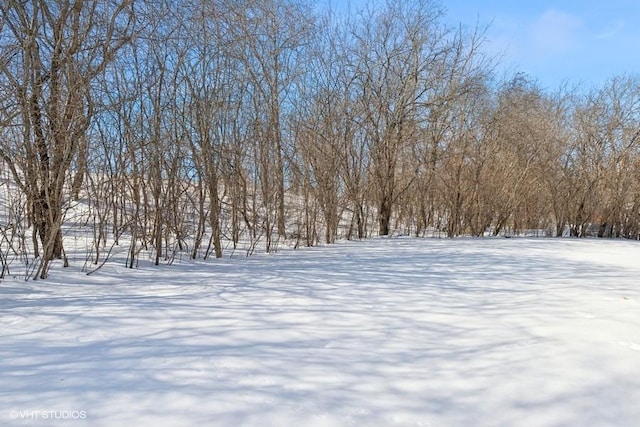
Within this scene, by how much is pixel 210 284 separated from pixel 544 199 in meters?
13.3

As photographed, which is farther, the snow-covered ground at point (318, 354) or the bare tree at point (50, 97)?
the bare tree at point (50, 97)

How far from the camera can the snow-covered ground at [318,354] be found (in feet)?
5.32

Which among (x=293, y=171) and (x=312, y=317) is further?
(x=293, y=171)

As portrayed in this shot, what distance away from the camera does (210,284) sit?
163 inches

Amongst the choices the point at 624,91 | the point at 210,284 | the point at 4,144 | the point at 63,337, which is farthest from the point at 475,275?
the point at 624,91

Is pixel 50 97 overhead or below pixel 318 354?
overhead

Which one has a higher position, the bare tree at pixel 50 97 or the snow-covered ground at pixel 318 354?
the bare tree at pixel 50 97

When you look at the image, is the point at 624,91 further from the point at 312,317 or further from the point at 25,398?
the point at 25,398

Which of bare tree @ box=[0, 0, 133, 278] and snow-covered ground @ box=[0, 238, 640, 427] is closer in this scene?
snow-covered ground @ box=[0, 238, 640, 427]

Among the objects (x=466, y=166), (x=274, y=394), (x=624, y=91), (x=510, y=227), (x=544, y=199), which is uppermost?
(x=624, y=91)

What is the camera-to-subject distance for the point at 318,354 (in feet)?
7.23

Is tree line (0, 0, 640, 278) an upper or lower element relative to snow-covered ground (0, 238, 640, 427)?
upper

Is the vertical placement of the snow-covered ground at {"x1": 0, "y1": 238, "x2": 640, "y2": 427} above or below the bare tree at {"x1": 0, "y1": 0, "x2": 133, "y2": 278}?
A: below

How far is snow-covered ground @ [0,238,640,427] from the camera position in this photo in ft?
5.32
